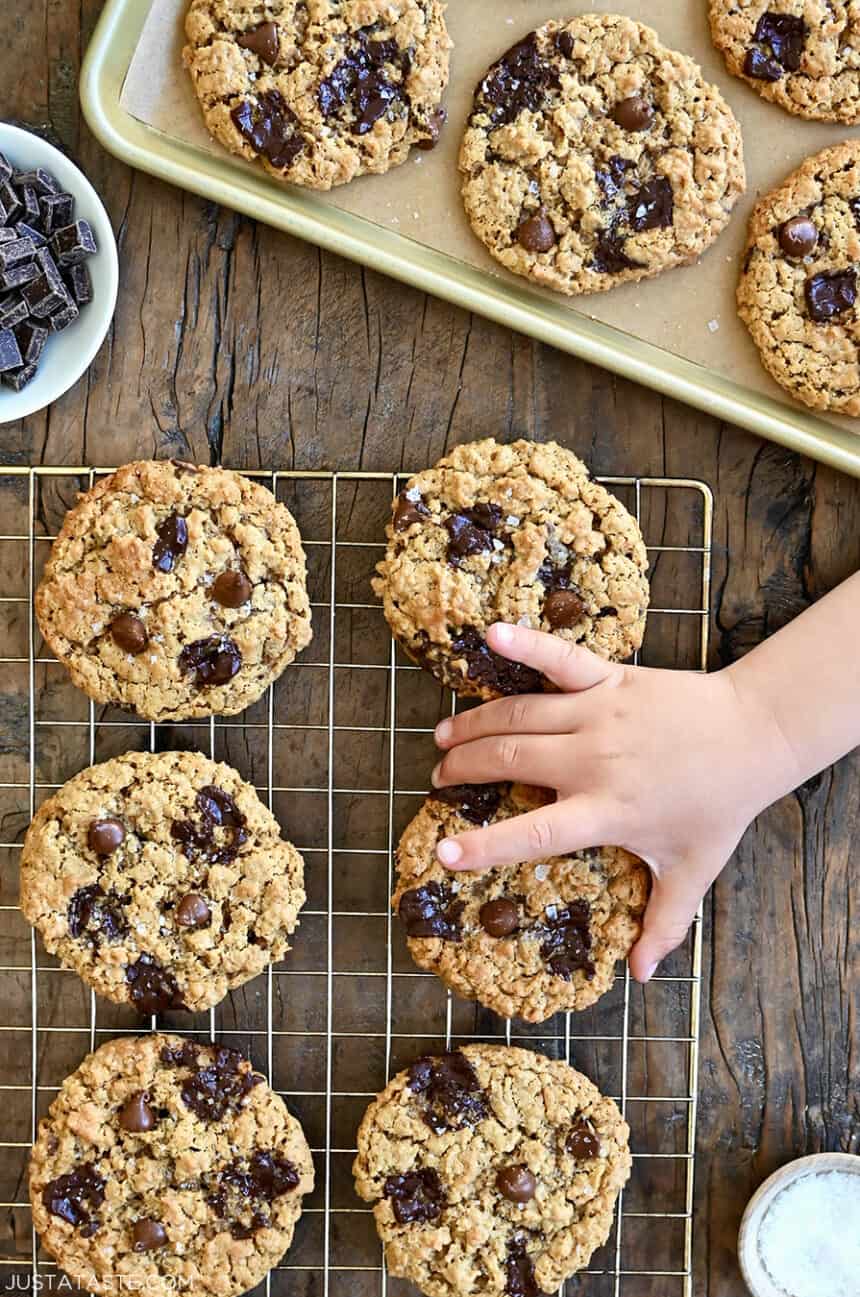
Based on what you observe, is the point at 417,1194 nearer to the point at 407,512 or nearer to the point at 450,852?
the point at 450,852

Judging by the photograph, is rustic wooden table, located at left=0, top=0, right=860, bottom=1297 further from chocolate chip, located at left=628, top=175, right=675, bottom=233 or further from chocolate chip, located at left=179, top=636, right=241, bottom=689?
chocolate chip, located at left=179, top=636, right=241, bottom=689

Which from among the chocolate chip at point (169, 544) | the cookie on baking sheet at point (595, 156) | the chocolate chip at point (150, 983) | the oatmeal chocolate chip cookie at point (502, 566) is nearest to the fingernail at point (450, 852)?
the oatmeal chocolate chip cookie at point (502, 566)

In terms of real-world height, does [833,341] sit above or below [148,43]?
below

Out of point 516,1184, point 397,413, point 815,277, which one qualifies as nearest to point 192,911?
point 516,1184

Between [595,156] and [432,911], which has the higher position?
[595,156]

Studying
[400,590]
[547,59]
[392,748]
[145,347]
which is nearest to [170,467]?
[145,347]

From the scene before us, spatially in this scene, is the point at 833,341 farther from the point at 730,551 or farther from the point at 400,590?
the point at 400,590

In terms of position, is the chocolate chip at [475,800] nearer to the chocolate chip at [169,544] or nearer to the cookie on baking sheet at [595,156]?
the chocolate chip at [169,544]
